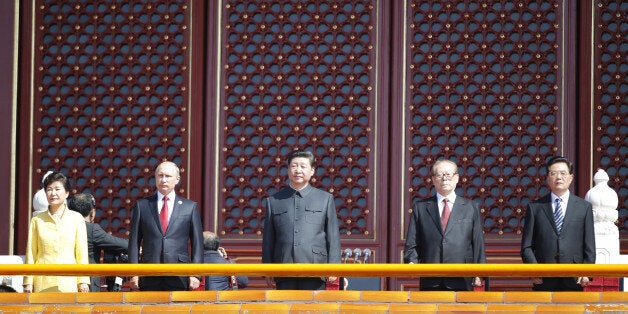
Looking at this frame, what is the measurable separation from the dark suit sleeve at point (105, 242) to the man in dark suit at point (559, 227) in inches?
109

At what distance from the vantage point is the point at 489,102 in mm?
10617

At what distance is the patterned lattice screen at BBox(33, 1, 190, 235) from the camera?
1083 centimetres

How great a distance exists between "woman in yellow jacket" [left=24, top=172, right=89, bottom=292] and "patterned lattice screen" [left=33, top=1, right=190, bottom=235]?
9.95 ft

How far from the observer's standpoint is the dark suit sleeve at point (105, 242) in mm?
8172

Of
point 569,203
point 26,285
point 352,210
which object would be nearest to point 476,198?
point 352,210

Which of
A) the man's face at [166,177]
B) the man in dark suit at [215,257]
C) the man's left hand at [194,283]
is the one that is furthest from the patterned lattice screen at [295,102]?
the man's left hand at [194,283]

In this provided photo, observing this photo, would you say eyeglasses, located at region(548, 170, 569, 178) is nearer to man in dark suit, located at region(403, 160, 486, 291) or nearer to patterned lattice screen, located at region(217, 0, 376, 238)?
man in dark suit, located at region(403, 160, 486, 291)

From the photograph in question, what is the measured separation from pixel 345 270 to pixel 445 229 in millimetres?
1311

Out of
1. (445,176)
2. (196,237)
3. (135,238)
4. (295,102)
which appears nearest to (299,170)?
(196,237)

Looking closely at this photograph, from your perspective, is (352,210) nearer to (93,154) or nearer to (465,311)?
(93,154)

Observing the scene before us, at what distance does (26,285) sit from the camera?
7.72 meters

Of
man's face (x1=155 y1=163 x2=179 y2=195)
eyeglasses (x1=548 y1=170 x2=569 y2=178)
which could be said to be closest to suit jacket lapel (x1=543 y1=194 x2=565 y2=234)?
eyeglasses (x1=548 y1=170 x2=569 y2=178)

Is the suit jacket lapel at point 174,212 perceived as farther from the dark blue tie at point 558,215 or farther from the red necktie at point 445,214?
the dark blue tie at point 558,215

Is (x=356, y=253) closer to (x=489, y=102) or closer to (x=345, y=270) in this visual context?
(x=489, y=102)
